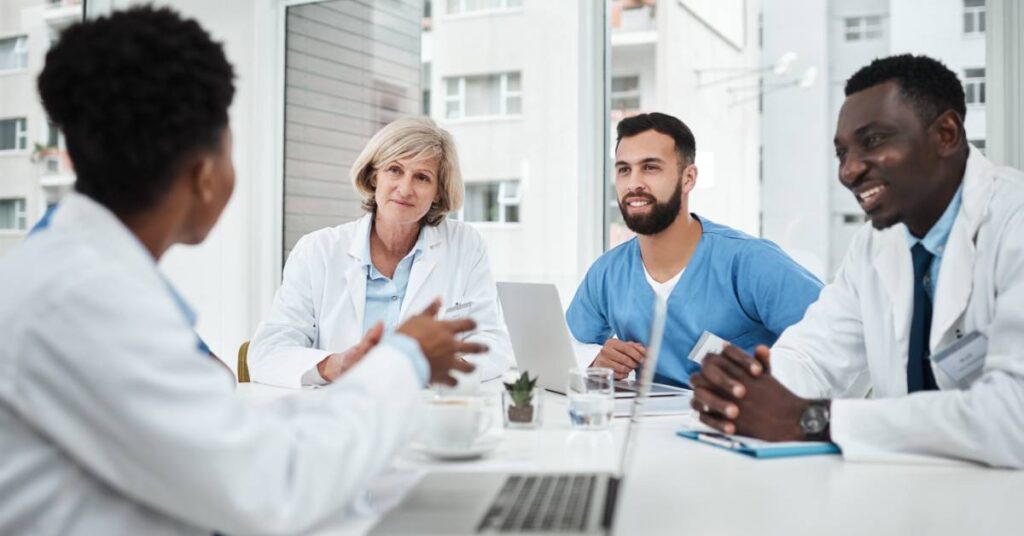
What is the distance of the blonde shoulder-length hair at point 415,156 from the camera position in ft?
9.70

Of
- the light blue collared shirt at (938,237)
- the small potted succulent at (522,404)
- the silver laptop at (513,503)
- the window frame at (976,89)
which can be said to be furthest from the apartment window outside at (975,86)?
the silver laptop at (513,503)

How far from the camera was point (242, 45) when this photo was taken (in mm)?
5109

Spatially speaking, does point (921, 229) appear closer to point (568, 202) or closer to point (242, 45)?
point (568, 202)

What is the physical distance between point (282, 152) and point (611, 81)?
211 cm

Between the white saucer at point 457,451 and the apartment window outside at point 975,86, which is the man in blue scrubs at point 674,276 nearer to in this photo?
the white saucer at point 457,451

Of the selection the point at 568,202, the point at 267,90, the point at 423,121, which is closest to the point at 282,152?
the point at 267,90

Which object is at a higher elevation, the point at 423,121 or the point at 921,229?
the point at 423,121

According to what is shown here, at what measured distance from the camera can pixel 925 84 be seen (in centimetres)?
180

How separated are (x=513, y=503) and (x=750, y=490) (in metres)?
0.37

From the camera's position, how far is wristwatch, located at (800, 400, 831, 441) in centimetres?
158

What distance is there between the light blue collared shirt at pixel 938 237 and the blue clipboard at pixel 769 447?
458 mm

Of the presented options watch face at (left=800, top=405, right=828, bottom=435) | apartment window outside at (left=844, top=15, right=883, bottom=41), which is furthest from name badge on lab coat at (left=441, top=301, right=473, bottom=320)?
apartment window outside at (left=844, top=15, right=883, bottom=41)

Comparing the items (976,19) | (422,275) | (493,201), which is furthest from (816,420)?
(493,201)

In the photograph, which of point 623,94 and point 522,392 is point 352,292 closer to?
point 522,392
